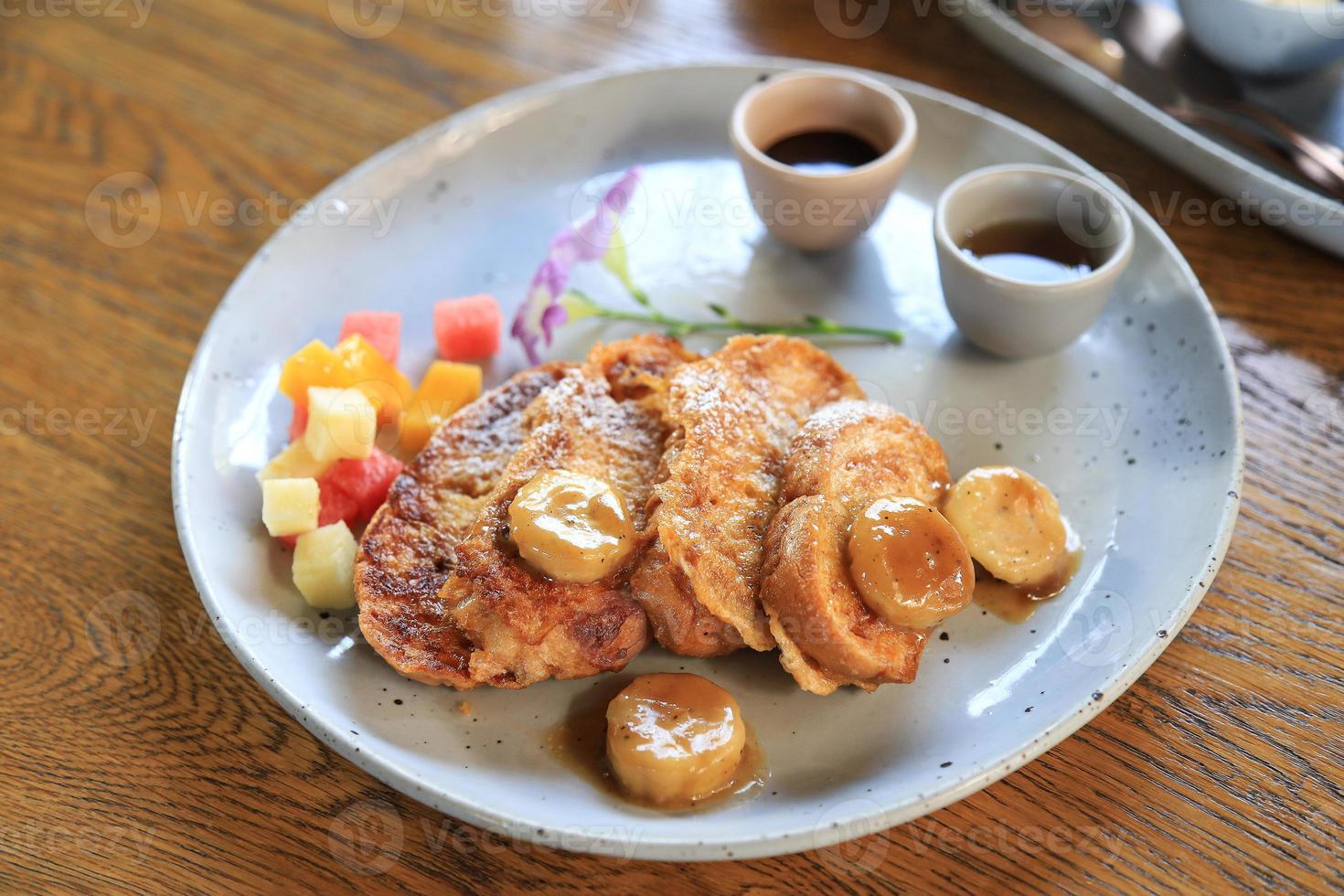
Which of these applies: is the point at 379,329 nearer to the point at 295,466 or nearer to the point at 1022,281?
the point at 295,466

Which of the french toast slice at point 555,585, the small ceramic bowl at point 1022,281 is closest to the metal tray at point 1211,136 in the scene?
the small ceramic bowl at point 1022,281

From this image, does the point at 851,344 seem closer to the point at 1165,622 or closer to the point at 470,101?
the point at 1165,622

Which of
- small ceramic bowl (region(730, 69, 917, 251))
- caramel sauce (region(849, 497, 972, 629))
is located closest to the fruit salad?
small ceramic bowl (region(730, 69, 917, 251))

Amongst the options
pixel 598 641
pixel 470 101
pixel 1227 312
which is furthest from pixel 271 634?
pixel 1227 312

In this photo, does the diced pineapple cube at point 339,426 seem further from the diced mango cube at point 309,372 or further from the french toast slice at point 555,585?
the french toast slice at point 555,585

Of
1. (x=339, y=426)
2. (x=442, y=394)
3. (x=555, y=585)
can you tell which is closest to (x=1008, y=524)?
(x=555, y=585)
